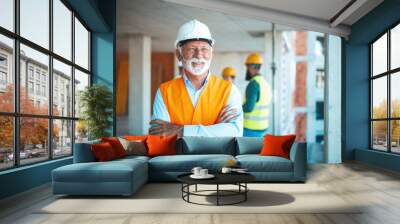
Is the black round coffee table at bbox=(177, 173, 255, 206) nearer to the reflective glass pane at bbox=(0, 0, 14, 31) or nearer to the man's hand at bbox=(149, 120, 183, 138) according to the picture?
the reflective glass pane at bbox=(0, 0, 14, 31)

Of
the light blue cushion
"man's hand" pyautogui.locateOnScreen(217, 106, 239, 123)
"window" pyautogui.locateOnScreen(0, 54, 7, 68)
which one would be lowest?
the light blue cushion

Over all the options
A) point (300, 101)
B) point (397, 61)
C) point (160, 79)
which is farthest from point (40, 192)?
point (300, 101)

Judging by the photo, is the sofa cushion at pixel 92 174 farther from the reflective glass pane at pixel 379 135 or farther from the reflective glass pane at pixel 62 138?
the reflective glass pane at pixel 379 135

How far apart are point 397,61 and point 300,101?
766 inches

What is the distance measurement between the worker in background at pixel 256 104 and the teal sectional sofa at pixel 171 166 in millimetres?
4007

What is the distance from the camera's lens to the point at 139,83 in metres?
11.4

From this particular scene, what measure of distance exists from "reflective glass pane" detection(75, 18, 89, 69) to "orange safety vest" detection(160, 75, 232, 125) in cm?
178

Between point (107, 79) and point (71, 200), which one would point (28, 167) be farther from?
point (107, 79)

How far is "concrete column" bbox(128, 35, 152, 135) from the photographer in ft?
37.0

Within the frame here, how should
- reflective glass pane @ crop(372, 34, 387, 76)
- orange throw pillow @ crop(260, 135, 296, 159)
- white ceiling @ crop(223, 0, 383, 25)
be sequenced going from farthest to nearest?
reflective glass pane @ crop(372, 34, 387, 76) < white ceiling @ crop(223, 0, 383, 25) < orange throw pillow @ crop(260, 135, 296, 159)

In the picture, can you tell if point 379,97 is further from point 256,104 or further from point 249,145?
point 249,145

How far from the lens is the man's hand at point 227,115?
8734 mm

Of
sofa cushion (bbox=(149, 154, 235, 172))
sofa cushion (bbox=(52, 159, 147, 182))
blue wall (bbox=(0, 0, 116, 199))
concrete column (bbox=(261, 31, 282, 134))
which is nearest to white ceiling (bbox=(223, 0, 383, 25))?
blue wall (bbox=(0, 0, 116, 199))

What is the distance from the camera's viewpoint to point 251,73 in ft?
39.5
